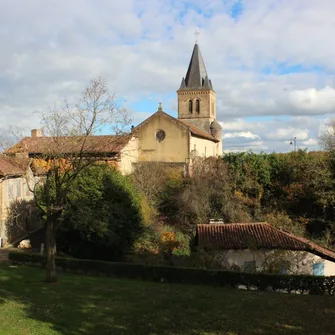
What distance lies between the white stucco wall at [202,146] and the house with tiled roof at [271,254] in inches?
944

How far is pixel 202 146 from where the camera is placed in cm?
5075

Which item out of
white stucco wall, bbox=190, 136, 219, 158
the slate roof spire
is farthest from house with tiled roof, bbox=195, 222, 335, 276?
the slate roof spire

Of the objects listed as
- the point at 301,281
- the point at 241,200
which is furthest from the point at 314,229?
the point at 301,281

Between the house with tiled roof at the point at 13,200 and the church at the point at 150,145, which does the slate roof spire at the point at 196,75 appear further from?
the house with tiled roof at the point at 13,200

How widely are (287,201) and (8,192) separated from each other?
76.0ft

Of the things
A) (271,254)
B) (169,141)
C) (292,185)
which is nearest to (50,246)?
(271,254)

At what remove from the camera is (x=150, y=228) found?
29750 mm

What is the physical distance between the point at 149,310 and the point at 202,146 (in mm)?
38685

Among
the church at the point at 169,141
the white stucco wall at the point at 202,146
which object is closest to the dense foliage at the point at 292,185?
the church at the point at 169,141

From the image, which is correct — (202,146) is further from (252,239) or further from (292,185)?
(252,239)

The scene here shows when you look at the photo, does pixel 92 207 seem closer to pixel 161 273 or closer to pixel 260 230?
pixel 161 273

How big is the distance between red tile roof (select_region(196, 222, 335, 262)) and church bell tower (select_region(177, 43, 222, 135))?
4833 centimetres

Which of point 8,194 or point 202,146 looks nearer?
point 8,194

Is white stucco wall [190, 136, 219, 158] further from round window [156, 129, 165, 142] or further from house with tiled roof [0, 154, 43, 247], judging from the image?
house with tiled roof [0, 154, 43, 247]
